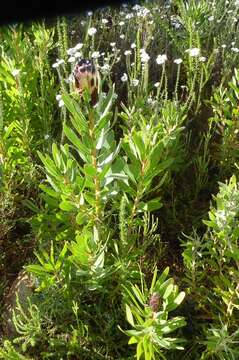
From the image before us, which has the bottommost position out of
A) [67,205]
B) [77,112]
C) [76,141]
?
[67,205]

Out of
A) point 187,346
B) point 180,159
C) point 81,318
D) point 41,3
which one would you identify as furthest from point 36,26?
point 41,3

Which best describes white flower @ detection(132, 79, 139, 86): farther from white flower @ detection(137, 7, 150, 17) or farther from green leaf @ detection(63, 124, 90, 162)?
green leaf @ detection(63, 124, 90, 162)

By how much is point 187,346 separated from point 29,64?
4.51ft

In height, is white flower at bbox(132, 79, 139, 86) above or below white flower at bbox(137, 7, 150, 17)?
below

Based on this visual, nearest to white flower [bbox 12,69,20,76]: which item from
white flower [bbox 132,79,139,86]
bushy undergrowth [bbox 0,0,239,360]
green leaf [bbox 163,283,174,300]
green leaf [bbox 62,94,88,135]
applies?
bushy undergrowth [bbox 0,0,239,360]

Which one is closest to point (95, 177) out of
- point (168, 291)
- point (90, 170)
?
point (90, 170)

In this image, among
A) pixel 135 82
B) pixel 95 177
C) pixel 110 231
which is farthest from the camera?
pixel 135 82

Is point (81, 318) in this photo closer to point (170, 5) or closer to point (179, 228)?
point (179, 228)

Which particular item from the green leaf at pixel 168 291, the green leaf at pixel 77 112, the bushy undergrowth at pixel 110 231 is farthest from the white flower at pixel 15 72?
the green leaf at pixel 168 291

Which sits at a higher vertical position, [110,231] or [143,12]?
[143,12]

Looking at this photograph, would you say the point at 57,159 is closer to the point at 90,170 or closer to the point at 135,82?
the point at 90,170

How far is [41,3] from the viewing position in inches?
18.7

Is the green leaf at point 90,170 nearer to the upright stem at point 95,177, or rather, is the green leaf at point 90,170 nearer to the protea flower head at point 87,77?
the upright stem at point 95,177

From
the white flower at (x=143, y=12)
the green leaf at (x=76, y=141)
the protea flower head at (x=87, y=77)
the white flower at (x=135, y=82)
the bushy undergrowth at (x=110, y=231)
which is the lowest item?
the bushy undergrowth at (x=110, y=231)
